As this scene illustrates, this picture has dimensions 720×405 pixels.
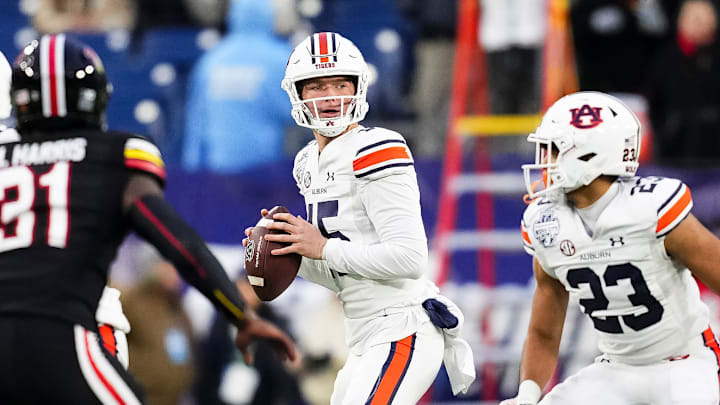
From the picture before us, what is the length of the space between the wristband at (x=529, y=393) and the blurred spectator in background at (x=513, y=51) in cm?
328

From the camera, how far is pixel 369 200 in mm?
4035

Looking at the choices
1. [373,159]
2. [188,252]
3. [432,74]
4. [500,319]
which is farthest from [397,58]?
[188,252]

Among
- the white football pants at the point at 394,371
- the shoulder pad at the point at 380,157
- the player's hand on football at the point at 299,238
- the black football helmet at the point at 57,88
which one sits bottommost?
the white football pants at the point at 394,371

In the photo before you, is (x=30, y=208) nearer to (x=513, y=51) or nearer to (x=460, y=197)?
(x=460, y=197)

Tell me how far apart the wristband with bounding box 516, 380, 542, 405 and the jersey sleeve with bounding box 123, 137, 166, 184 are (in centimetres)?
171

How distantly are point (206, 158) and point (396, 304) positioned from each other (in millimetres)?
4348

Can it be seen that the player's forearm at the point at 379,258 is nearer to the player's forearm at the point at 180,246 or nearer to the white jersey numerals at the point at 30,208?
the player's forearm at the point at 180,246

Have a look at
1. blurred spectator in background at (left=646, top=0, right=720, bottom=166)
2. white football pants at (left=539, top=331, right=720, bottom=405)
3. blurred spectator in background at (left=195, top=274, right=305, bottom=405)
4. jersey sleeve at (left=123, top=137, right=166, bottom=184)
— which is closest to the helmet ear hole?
white football pants at (left=539, top=331, right=720, bottom=405)

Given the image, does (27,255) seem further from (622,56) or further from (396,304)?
(622,56)

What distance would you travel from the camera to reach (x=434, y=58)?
28.5 ft

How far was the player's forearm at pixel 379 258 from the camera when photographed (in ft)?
13.0

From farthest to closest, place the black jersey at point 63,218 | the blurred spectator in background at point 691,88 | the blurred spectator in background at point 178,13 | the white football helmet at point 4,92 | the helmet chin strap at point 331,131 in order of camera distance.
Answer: the blurred spectator in background at point 178,13 → the blurred spectator in background at point 691,88 → the white football helmet at point 4,92 → the helmet chin strap at point 331,131 → the black jersey at point 63,218

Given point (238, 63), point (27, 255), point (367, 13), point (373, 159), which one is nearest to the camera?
point (27, 255)

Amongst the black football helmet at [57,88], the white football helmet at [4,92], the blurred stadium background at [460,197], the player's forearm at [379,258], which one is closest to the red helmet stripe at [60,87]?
the black football helmet at [57,88]
